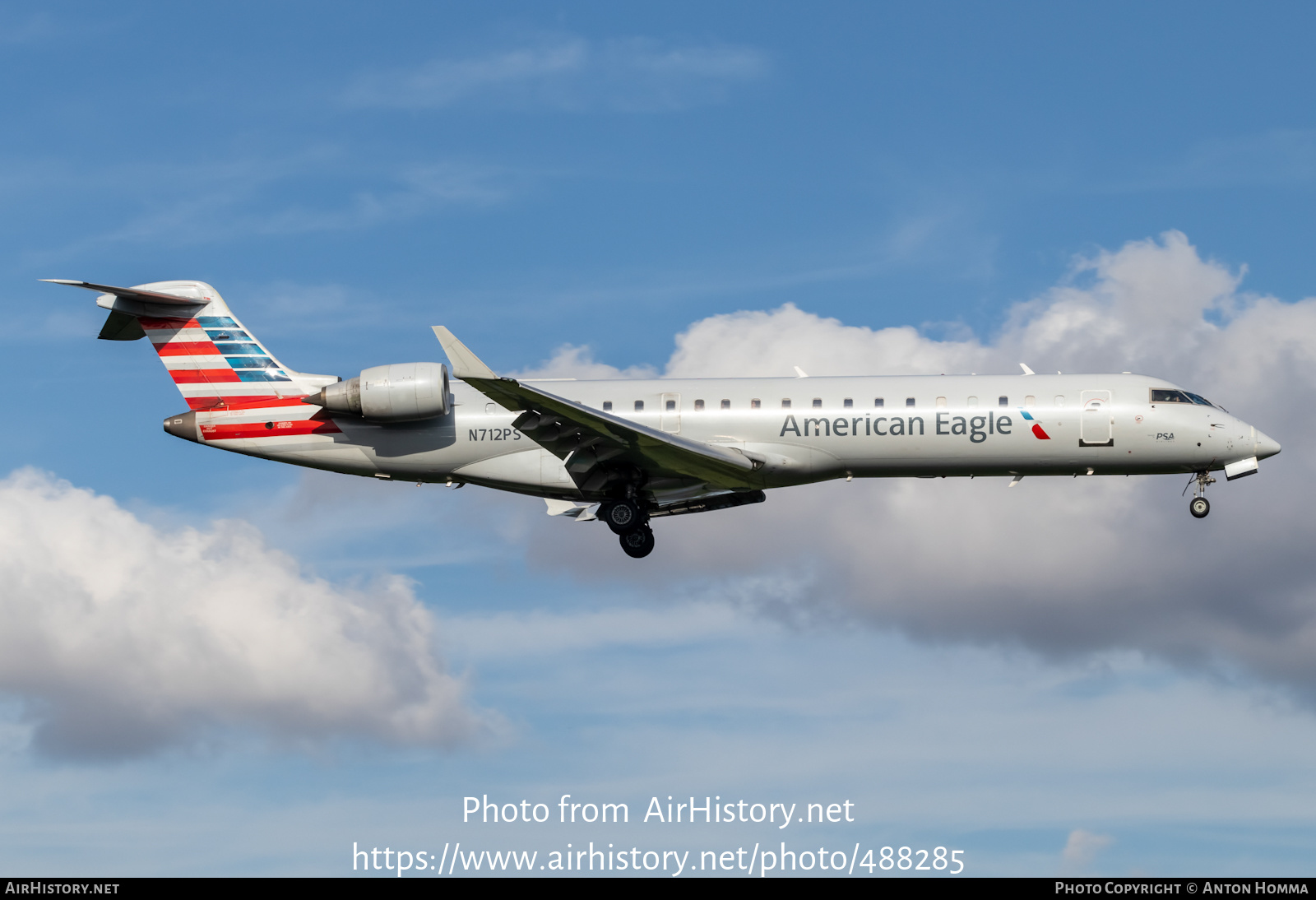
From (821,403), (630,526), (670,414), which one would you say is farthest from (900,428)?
(630,526)

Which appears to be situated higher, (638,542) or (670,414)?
(670,414)

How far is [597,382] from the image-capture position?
105 feet

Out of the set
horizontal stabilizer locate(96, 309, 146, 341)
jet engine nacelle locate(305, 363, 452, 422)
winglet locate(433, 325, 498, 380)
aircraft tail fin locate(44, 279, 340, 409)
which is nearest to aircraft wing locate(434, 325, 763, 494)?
winglet locate(433, 325, 498, 380)

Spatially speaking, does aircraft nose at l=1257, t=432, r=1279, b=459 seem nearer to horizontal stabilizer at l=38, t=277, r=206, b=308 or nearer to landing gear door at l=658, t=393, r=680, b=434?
landing gear door at l=658, t=393, r=680, b=434

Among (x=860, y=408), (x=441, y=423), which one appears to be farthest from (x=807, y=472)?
(x=441, y=423)

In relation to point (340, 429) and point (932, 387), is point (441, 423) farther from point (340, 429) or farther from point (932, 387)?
point (932, 387)

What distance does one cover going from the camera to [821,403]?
101 ft

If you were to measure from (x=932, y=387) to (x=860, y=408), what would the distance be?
1769 millimetres

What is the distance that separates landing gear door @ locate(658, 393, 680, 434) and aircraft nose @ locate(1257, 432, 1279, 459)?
1333cm

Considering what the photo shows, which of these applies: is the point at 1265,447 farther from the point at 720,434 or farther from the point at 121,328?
the point at 121,328

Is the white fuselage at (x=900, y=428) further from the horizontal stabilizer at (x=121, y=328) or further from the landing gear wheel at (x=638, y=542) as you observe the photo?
the horizontal stabilizer at (x=121, y=328)

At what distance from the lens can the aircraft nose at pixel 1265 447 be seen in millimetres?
30531

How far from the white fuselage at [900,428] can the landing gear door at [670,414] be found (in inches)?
1.1

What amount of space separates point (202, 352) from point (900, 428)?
17.2 meters
